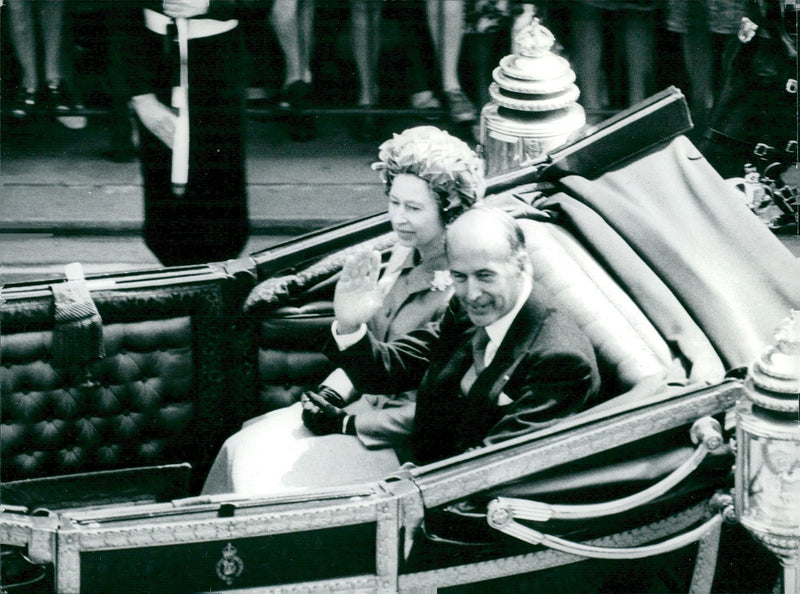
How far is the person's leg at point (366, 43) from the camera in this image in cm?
697

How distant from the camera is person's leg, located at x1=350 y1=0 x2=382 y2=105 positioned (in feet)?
22.9

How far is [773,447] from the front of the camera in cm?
387

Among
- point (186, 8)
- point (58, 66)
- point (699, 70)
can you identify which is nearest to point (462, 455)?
point (186, 8)

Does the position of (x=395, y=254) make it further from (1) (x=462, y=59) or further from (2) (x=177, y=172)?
(1) (x=462, y=59)

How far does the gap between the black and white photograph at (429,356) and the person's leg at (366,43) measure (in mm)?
679

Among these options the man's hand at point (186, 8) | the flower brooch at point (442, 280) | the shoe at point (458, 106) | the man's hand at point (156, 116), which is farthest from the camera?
the shoe at point (458, 106)

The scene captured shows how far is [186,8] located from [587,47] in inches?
71.6

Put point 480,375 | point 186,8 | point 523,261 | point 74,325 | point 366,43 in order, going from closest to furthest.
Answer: point 523,261 → point 480,375 → point 74,325 → point 186,8 → point 366,43

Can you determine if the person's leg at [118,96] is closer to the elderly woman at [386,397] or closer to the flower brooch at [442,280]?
the elderly woman at [386,397]

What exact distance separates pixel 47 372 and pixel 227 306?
0.46 meters

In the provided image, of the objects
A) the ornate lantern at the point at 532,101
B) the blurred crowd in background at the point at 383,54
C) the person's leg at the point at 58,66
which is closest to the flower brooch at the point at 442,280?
the ornate lantern at the point at 532,101

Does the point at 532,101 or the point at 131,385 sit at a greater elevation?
the point at 532,101

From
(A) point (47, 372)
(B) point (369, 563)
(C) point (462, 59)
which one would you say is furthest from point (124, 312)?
(C) point (462, 59)

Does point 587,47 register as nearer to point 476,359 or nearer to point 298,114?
point 298,114
